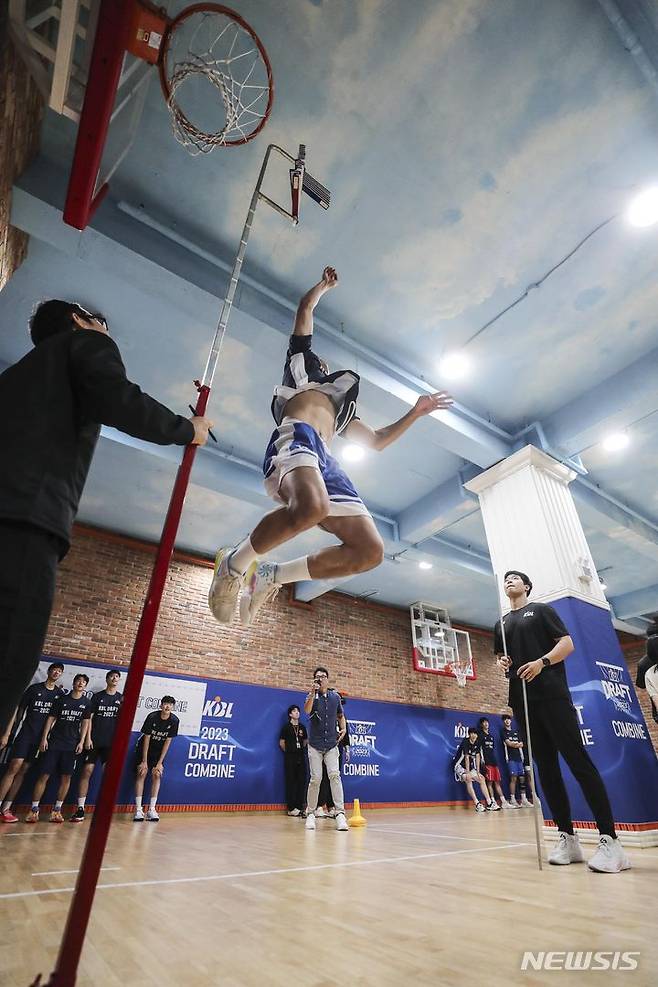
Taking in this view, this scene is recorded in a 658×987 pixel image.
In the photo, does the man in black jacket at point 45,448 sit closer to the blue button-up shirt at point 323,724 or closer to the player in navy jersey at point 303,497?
the player in navy jersey at point 303,497

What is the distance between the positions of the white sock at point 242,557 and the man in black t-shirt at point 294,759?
747 cm

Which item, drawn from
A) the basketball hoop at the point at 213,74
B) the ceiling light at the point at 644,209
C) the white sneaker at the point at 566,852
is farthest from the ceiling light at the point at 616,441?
the basketball hoop at the point at 213,74

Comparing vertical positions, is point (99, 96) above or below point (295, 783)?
above

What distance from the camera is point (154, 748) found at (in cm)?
690

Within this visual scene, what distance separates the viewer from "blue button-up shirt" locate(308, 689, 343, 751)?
573 cm

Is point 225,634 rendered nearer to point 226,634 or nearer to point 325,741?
point 226,634

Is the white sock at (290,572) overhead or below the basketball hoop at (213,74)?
below

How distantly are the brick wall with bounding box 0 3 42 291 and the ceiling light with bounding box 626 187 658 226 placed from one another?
453 cm

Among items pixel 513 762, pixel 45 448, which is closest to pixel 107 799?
pixel 45 448

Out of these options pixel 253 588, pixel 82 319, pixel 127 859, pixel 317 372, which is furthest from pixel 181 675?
pixel 82 319

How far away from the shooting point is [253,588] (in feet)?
8.02

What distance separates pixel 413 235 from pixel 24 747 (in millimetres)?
7078

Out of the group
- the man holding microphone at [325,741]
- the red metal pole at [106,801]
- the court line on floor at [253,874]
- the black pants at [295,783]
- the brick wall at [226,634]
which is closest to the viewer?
the red metal pole at [106,801]

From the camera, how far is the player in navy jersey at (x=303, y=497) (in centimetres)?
196
